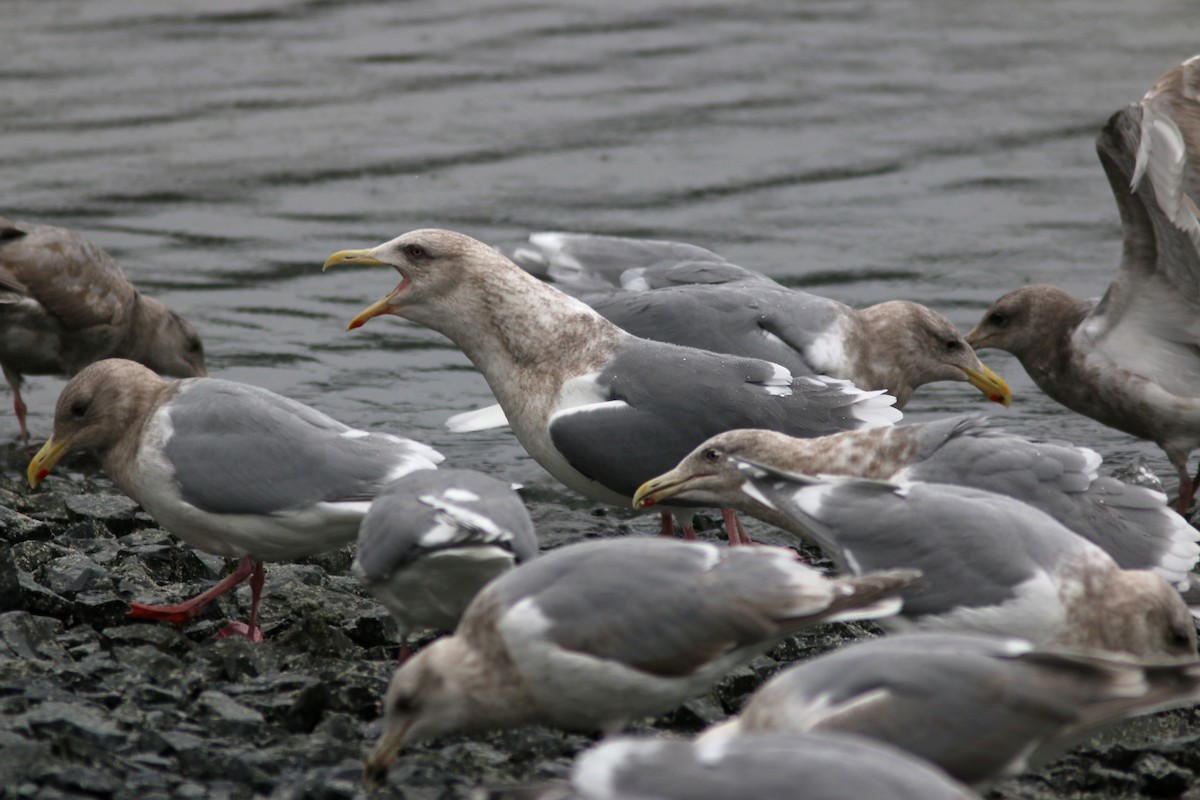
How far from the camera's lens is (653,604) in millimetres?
4668

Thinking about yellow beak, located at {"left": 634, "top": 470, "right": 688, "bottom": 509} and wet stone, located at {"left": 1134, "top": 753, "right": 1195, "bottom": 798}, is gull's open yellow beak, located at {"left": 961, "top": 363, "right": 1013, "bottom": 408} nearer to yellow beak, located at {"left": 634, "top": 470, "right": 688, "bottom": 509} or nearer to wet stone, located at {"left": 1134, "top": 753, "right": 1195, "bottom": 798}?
yellow beak, located at {"left": 634, "top": 470, "right": 688, "bottom": 509}

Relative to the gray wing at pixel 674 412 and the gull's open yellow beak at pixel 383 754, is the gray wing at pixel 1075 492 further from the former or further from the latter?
the gull's open yellow beak at pixel 383 754

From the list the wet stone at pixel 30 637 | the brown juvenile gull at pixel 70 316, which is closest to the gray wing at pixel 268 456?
the wet stone at pixel 30 637

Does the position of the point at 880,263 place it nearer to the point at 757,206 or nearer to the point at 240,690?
the point at 757,206

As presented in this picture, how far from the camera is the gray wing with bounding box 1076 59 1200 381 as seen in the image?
7008 mm

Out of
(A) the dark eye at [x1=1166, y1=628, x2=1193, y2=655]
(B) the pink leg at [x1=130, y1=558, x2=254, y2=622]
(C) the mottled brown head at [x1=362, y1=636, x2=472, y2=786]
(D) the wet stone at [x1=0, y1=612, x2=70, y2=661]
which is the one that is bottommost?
(B) the pink leg at [x1=130, y1=558, x2=254, y2=622]

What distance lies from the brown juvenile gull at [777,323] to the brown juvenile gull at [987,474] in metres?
1.21

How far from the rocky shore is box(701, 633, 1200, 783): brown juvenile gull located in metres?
0.74

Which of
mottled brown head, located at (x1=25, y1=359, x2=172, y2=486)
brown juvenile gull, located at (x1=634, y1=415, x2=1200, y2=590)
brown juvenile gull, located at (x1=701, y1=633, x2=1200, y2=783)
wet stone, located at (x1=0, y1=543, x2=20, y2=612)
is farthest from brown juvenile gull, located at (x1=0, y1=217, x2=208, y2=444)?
brown juvenile gull, located at (x1=701, y1=633, x2=1200, y2=783)

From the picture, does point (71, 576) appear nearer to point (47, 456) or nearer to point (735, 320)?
point (47, 456)

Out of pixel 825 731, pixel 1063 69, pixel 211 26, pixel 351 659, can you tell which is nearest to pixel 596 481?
pixel 351 659

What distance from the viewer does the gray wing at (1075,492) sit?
220 inches

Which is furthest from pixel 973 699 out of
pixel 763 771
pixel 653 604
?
pixel 653 604

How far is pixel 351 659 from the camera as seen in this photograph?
5746 mm
